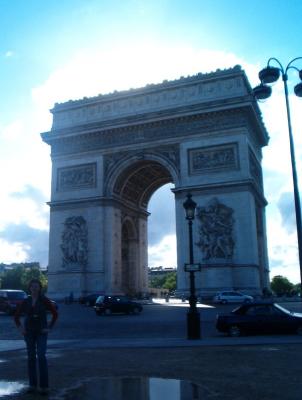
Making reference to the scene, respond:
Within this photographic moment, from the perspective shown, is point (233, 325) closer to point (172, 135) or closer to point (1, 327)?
point (1, 327)

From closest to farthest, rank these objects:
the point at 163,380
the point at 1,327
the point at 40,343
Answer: the point at 40,343, the point at 163,380, the point at 1,327

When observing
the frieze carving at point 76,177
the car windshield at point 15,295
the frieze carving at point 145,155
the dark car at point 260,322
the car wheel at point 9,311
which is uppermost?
the frieze carving at point 145,155

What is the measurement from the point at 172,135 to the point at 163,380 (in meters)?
34.0

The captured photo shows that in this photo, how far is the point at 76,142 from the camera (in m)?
44.3

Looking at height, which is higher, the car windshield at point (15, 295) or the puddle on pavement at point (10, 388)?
the car windshield at point (15, 295)

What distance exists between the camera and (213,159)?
38.9m

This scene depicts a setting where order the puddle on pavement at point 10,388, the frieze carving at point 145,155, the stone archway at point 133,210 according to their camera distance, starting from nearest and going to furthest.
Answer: the puddle on pavement at point 10,388 → the frieze carving at point 145,155 → the stone archway at point 133,210

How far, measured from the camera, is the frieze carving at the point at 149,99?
39656 mm

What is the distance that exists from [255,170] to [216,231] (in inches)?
327

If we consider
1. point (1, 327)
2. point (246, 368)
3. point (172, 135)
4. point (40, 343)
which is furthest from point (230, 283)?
point (40, 343)

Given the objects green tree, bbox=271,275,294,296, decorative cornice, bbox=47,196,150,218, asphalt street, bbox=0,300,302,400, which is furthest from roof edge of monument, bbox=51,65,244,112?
green tree, bbox=271,275,294,296

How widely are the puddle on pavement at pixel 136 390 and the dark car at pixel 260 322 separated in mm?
8487

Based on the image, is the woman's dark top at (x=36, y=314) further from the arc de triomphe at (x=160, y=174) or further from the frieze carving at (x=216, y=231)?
the frieze carving at (x=216, y=231)

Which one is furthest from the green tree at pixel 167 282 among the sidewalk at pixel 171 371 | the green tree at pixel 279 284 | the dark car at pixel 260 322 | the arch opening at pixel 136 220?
the sidewalk at pixel 171 371
